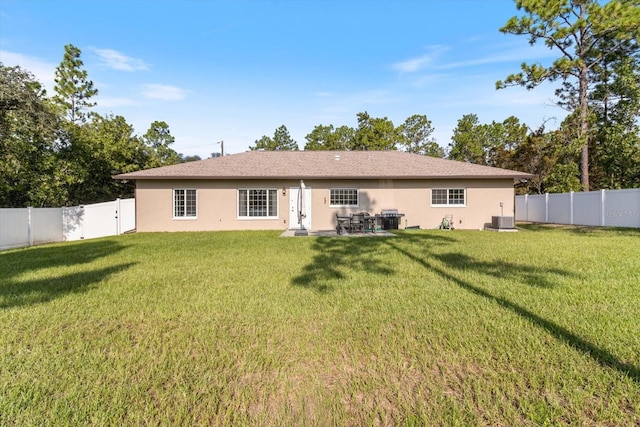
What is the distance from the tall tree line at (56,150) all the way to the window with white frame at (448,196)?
1661cm

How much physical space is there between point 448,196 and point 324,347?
582 inches

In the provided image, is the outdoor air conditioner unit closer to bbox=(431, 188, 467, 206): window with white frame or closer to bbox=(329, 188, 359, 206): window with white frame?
bbox=(431, 188, 467, 206): window with white frame

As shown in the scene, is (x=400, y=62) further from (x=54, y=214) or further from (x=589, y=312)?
(x=54, y=214)

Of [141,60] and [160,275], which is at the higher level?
[141,60]

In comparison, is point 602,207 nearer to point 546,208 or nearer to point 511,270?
point 546,208

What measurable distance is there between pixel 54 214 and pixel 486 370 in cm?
1662

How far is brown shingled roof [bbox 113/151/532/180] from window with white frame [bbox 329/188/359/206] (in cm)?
89

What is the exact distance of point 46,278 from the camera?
6.16m

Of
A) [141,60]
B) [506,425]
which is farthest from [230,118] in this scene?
[506,425]

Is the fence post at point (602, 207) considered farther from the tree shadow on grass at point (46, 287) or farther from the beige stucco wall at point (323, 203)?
the tree shadow on grass at point (46, 287)

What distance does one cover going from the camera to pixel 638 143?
1973 cm

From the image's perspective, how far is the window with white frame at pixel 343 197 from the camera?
16.1 meters

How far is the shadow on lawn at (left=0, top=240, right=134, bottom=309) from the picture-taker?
495 cm

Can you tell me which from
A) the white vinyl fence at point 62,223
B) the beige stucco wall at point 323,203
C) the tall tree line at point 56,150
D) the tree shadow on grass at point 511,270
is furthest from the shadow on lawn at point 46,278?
the tree shadow on grass at point 511,270
